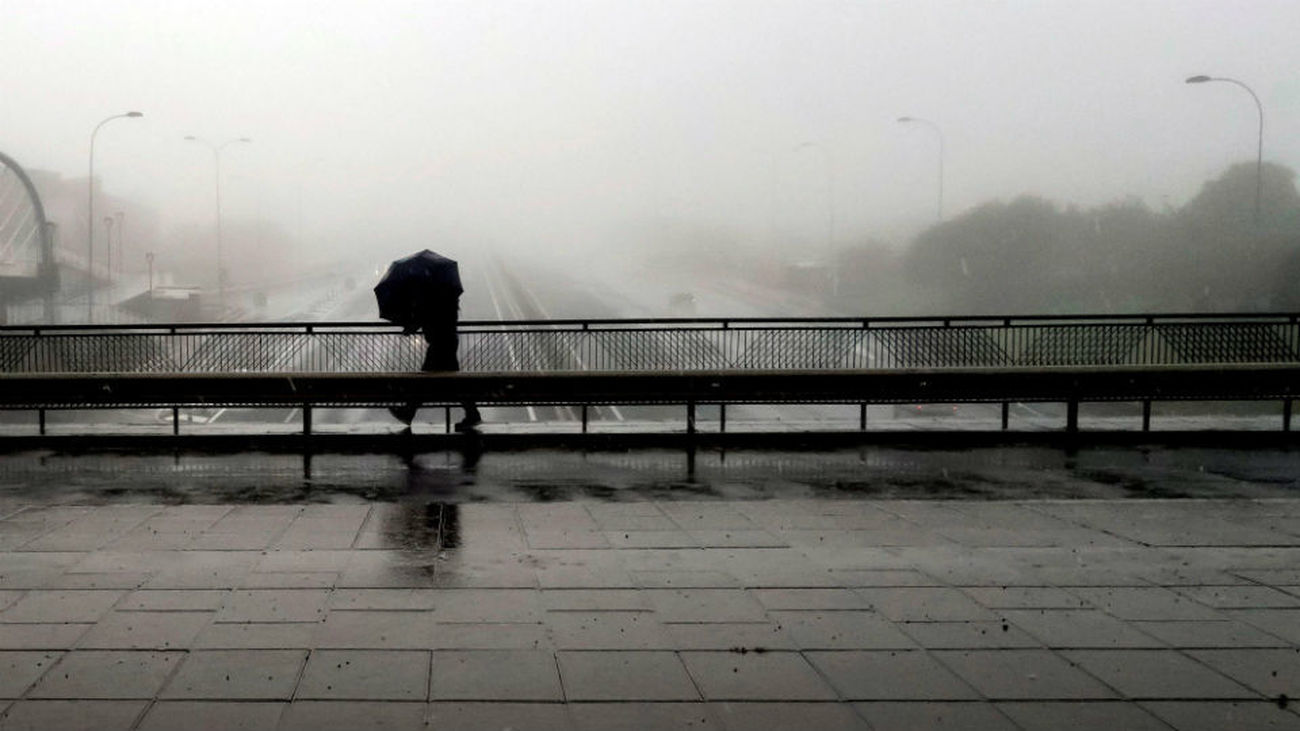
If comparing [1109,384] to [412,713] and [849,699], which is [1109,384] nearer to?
[849,699]

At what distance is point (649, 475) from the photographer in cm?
1110

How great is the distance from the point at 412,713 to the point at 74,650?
6.41ft

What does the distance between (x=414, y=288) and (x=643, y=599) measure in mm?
8150

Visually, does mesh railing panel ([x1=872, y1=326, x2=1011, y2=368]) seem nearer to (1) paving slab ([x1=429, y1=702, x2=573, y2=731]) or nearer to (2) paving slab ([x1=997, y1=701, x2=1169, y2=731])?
(2) paving slab ([x1=997, y1=701, x2=1169, y2=731])

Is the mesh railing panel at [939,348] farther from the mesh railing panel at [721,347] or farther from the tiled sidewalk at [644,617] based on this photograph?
the tiled sidewalk at [644,617]

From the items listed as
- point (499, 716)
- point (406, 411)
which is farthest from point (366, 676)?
point (406, 411)

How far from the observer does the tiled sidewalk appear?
4.96m

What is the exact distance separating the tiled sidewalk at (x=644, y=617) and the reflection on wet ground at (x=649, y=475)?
2.50 feet

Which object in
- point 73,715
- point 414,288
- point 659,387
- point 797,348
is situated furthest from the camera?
point 797,348

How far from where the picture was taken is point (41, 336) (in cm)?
1468

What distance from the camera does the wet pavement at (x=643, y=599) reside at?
5004 millimetres

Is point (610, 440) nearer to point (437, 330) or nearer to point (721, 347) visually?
point (437, 330)

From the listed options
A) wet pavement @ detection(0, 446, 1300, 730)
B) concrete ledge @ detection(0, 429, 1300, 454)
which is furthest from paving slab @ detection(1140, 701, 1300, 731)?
concrete ledge @ detection(0, 429, 1300, 454)

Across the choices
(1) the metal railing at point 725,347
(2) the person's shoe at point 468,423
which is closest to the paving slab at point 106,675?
(2) the person's shoe at point 468,423
